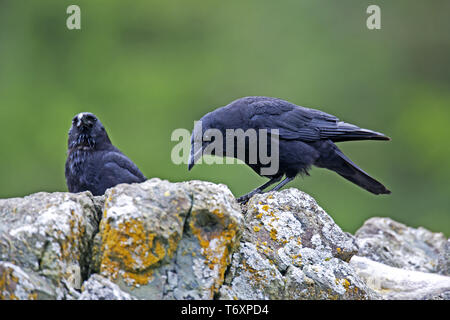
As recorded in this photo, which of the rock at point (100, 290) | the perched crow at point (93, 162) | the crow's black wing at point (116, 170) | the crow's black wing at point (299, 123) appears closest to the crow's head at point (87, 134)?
the perched crow at point (93, 162)

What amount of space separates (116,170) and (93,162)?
0.25 m

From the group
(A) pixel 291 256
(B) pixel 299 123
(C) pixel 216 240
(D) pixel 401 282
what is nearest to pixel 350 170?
(B) pixel 299 123

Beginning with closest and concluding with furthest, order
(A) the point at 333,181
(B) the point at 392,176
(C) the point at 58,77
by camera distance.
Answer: (A) the point at 333,181 → (B) the point at 392,176 → (C) the point at 58,77

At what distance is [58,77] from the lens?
1884cm

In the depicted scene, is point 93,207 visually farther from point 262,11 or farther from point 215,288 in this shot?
point 262,11

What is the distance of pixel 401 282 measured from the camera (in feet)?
17.0

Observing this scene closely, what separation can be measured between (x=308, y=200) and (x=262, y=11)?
17.3m

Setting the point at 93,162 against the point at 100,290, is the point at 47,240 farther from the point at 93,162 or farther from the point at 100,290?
the point at 93,162

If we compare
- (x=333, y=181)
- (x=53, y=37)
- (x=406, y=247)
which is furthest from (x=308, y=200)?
(x=53, y=37)

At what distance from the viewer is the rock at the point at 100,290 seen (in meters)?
3.54

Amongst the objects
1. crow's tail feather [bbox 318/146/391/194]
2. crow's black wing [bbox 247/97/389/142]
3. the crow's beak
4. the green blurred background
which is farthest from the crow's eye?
the green blurred background

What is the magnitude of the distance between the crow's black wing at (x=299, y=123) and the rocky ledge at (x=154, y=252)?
249 centimetres

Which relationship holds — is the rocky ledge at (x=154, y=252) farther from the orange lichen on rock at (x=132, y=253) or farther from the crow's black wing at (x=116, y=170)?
the crow's black wing at (x=116, y=170)

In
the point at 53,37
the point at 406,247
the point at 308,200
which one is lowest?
the point at 406,247
